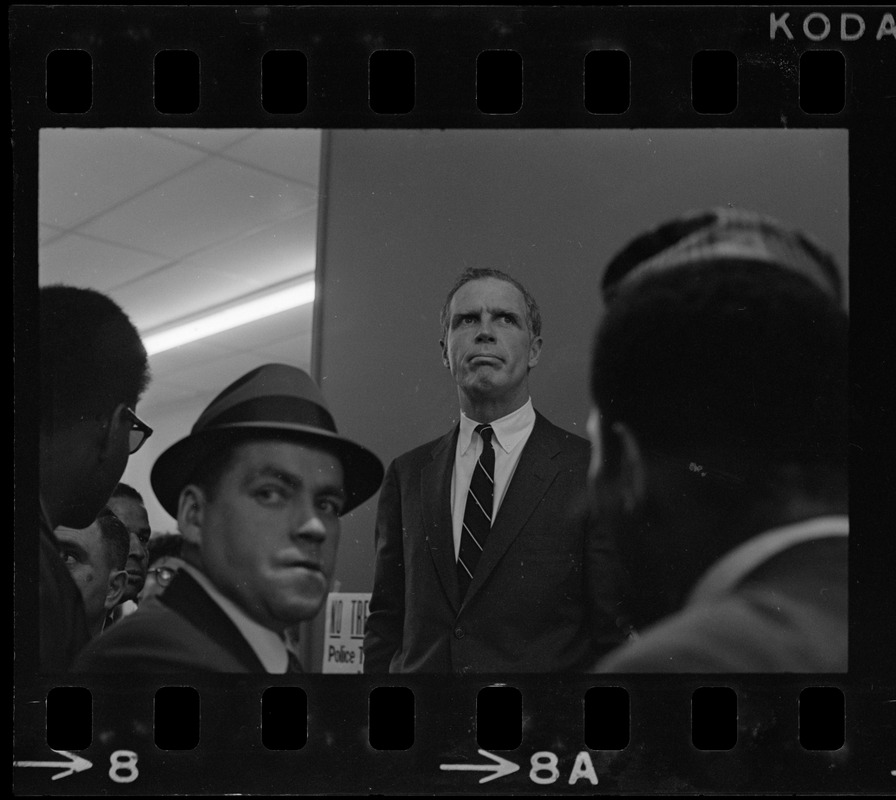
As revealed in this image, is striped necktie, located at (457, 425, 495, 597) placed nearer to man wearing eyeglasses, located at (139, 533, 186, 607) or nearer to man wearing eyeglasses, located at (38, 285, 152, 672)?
man wearing eyeglasses, located at (139, 533, 186, 607)

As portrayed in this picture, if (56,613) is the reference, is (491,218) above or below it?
above

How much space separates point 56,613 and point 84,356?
0.45 metres

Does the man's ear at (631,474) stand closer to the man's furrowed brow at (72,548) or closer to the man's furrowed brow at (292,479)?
the man's furrowed brow at (292,479)

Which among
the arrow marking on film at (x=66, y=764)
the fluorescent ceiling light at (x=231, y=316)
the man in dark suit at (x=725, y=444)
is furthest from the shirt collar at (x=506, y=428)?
the arrow marking on film at (x=66, y=764)

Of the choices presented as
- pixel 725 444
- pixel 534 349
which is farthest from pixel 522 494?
pixel 725 444

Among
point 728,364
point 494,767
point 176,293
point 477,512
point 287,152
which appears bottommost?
point 494,767

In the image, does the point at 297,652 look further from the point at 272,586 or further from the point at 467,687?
the point at 467,687

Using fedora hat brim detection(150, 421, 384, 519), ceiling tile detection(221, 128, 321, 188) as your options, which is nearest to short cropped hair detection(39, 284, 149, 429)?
fedora hat brim detection(150, 421, 384, 519)

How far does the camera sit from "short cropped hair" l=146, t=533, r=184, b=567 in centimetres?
177

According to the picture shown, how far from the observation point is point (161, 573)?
1.77 meters

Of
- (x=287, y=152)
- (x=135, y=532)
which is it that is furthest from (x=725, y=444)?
(x=135, y=532)

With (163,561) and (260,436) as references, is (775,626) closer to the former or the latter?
(260,436)

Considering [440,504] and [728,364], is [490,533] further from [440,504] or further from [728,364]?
[728,364]

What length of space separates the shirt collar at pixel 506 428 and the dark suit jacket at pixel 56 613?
0.72 meters
